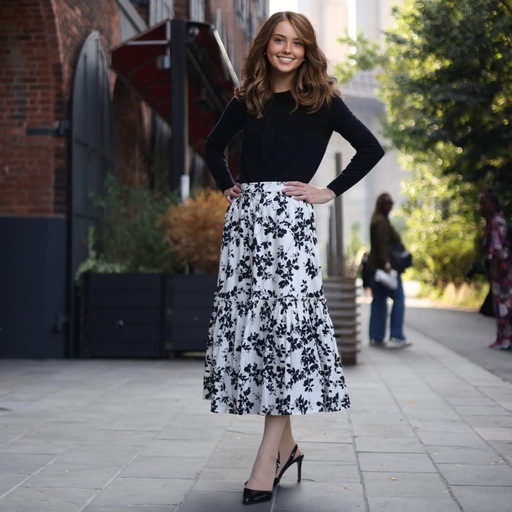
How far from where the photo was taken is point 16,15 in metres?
9.40

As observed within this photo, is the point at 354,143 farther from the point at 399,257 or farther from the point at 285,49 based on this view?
the point at 399,257

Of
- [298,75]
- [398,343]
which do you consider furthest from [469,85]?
[298,75]

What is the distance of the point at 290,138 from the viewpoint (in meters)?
4.09

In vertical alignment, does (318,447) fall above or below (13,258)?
below

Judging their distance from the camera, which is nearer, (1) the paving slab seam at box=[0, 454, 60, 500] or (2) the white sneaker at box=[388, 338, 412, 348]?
(1) the paving slab seam at box=[0, 454, 60, 500]

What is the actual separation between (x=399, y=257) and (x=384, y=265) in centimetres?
27

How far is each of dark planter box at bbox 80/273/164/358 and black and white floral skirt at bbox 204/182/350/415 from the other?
18.8ft

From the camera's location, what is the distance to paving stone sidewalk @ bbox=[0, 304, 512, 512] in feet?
13.0

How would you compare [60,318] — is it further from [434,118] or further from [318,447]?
[434,118]

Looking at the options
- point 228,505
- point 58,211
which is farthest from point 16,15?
point 228,505

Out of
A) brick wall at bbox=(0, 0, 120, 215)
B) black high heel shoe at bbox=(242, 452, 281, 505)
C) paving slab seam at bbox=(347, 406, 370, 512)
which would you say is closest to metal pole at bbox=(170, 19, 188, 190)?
brick wall at bbox=(0, 0, 120, 215)

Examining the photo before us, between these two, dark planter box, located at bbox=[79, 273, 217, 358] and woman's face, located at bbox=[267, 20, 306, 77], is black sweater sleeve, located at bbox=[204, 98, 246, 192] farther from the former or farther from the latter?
dark planter box, located at bbox=[79, 273, 217, 358]

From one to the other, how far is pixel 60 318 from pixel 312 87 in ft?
20.1

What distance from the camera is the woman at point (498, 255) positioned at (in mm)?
10797
